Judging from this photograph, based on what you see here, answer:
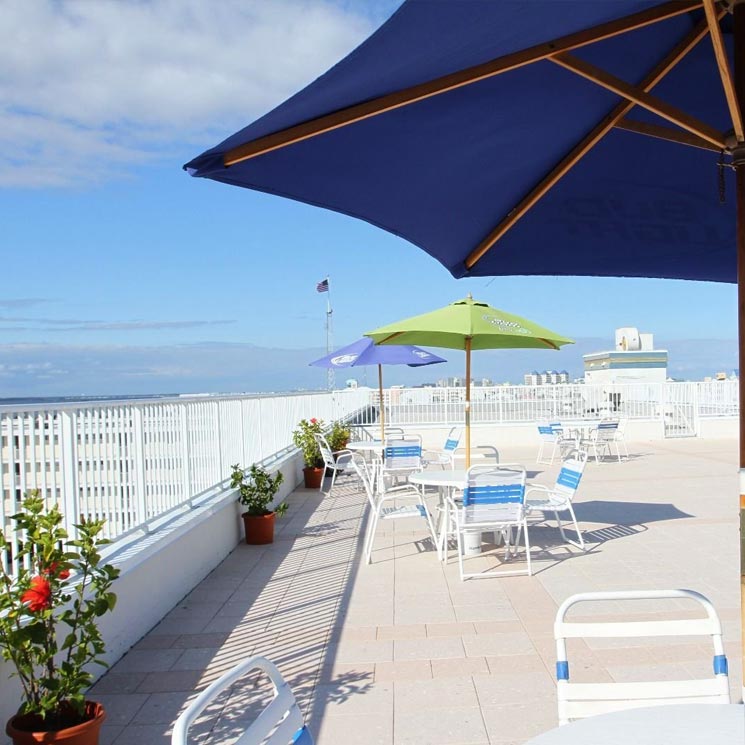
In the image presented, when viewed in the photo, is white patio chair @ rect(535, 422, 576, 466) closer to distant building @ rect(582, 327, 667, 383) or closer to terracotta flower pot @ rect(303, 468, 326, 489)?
terracotta flower pot @ rect(303, 468, 326, 489)

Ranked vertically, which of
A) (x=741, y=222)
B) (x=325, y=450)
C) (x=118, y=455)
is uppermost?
(x=741, y=222)

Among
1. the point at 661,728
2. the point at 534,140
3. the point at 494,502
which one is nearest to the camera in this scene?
the point at 661,728

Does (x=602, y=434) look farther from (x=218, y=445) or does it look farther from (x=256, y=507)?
(x=218, y=445)

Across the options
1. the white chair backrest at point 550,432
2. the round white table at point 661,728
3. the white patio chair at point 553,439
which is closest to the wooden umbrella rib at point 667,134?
the round white table at point 661,728

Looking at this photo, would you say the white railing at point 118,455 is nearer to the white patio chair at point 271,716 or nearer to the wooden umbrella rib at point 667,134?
the white patio chair at point 271,716

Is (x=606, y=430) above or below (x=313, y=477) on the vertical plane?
above

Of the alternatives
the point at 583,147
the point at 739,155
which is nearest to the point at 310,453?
the point at 583,147

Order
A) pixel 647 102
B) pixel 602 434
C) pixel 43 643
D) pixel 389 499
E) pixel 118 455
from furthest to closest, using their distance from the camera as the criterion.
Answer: pixel 602 434 < pixel 389 499 < pixel 118 455 < pixel 43 643 < pixel 647 102

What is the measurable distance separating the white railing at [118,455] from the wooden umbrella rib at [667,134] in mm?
2861

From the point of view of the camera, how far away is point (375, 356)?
1272 cm

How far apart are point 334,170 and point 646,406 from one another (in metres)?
17.5

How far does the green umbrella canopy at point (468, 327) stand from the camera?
7102 mm

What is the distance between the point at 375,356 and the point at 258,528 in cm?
565

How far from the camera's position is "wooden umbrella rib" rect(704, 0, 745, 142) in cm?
206
